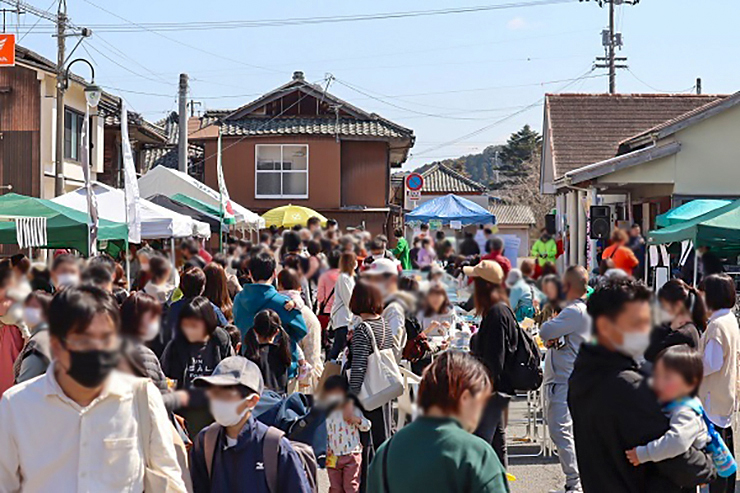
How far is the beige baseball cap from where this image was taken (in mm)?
2334

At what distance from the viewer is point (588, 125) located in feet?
10.1

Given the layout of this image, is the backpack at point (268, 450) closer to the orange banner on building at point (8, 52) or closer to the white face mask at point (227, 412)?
the white face mask at point (227, 412)

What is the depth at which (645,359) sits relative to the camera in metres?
2.98

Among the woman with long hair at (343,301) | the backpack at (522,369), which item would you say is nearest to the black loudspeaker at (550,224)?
the woman with long hair at (343,301)

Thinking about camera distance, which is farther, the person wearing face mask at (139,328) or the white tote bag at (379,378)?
the white tote bag at (379,378)

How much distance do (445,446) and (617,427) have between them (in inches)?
28.1

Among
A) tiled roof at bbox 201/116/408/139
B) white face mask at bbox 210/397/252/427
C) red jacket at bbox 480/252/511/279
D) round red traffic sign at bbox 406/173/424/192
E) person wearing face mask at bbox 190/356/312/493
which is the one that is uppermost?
tiled roof at bbox 201/116/408/139

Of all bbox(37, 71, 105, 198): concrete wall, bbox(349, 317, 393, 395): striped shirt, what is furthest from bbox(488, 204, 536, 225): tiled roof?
bbox(37, 71, 105, 198): concrete wall

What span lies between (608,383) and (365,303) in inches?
69.7

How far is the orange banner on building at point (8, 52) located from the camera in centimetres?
2000

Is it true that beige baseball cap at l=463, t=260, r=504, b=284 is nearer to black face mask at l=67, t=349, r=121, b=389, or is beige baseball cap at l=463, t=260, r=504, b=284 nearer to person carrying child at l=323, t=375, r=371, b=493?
black face mask at l=67, t=349, r=121, b=389

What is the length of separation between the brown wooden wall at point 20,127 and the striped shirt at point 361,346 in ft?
60.7

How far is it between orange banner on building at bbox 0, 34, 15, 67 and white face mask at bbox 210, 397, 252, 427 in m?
19.1

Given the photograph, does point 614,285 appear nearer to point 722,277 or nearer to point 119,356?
point 119,356
